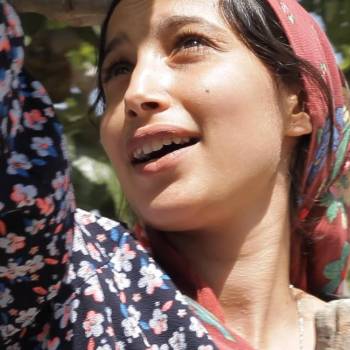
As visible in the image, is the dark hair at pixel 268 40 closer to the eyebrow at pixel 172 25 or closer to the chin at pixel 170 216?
the eyebrow at pixel 172 25

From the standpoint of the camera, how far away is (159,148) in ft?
4.42

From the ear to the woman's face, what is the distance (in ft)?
0.10

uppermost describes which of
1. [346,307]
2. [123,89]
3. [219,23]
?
[219,23]

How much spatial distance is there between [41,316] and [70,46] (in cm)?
97

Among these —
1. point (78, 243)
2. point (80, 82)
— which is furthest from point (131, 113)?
point (80, 82)

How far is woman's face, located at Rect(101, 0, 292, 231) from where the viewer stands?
1.32 meters

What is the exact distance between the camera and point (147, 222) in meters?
1.37

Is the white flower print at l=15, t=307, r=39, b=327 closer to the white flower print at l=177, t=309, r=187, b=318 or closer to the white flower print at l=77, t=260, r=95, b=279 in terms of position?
the white flower print at l=77, t=260, r=95, b=279

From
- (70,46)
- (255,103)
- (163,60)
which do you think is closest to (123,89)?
(163,60)

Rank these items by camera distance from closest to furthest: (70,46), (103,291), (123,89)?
(103,291) < (123,89) < (70,46)

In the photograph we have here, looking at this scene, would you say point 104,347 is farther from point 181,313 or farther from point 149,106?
point 149,106

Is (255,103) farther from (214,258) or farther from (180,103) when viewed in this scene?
(214,258)

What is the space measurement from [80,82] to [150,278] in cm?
93

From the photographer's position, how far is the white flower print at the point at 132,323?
117 cm
